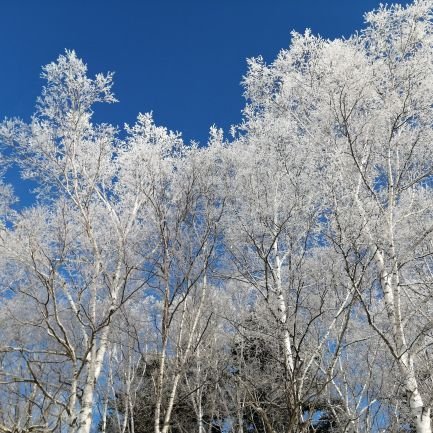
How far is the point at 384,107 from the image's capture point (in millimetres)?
7547

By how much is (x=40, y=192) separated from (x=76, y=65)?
330 cm

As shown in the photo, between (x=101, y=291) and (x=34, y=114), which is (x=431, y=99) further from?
(x=101, y=291)

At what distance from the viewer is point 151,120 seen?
402 inches

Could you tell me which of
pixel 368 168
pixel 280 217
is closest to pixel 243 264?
pixel 280 217

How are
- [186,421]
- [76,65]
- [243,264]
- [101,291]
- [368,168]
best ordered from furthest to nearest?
[186,421], [101,291], [243,264], [368,168], [76,65]

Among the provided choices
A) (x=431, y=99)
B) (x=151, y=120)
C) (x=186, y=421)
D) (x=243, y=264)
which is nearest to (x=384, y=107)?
(x=431, y=99)

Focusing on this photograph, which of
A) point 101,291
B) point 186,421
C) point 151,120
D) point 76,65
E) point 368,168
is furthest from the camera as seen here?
point 186,421

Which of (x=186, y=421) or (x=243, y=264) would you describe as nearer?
(x=243, y=264)

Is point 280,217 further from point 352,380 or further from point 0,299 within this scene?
point 0,299

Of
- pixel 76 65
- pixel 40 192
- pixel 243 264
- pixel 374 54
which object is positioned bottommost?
pixel 243 264

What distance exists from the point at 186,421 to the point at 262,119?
926 cm

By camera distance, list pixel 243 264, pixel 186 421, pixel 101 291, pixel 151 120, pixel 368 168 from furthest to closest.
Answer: pixel 186 421
pixel 101 291
pixel 151 120
pixel 243 264
pixel 368 168

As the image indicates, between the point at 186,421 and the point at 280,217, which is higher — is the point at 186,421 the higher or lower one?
the lower one

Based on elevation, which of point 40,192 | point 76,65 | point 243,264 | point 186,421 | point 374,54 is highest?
point 374,54
